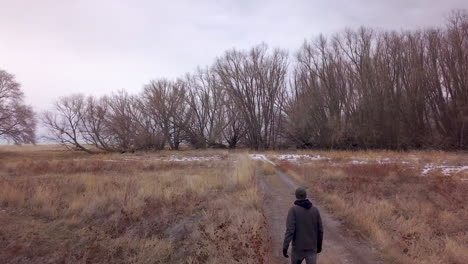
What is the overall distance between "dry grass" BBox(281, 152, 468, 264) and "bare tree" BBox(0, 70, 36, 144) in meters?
39.6

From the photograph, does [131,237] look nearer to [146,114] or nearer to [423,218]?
[423,218]

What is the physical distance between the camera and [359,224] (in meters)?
7.33

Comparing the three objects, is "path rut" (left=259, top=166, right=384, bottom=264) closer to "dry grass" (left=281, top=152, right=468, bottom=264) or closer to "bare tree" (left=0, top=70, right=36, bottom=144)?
"dry grass" (left=281, top=152, right=468, bottom=264)

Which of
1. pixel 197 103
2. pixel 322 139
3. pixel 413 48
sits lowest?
pixel 322 139

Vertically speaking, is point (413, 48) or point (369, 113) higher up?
point (413, 48)

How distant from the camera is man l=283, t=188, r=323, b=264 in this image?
4312mm

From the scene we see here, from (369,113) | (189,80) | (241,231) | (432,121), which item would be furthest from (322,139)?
(241,231)

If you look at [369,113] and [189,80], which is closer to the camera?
[369,113]

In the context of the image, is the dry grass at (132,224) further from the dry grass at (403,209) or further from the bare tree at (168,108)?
the bare tree at (168,108)

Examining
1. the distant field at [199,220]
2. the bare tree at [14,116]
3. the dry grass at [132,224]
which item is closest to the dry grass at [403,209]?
the distant field at [199,220]

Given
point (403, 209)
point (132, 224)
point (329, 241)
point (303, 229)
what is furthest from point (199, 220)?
point (403, 209)

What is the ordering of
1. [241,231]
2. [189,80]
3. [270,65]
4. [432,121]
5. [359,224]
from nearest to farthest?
1. [241,231]
2. [359,224]
3. [432,121]
4. [270,65]
5. [189,80]

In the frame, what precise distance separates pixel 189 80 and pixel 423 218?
155 feet

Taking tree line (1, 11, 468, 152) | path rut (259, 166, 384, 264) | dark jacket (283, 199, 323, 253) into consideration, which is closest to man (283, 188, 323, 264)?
dark jacket (283, 199, 323, 253)
